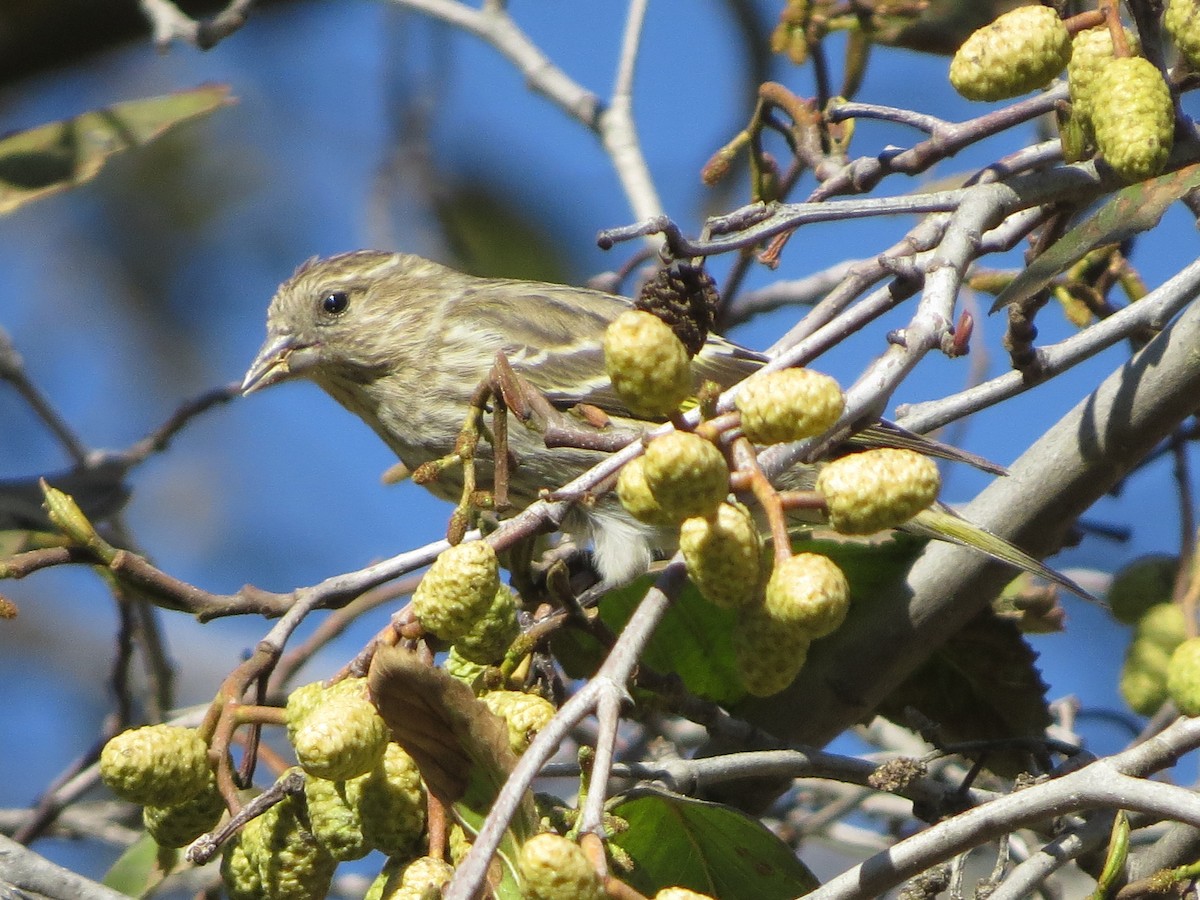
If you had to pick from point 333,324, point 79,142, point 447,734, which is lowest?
point 333,324

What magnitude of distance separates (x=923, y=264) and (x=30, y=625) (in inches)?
270

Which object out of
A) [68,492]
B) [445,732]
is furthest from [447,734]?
[68,492]

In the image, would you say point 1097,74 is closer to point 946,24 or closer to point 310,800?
point 310,800

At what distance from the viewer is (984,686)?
2748 millimetres

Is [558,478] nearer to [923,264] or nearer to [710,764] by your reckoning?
[710,764]

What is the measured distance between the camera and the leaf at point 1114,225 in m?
1.84

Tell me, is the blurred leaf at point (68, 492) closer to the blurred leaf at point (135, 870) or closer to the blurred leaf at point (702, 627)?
the blurred leaf at point (135, 870)

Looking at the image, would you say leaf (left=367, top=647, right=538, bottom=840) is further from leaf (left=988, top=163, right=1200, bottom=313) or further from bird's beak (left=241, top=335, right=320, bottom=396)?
bird's beak (left=241, top=335, right=320, bottom=396)

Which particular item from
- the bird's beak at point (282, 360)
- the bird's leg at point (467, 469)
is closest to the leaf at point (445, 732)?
the bird's leg at point (467, 469)

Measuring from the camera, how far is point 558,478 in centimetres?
371

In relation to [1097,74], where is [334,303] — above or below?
below

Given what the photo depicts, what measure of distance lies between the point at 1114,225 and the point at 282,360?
110 inches

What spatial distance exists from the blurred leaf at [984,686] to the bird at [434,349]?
0.94m

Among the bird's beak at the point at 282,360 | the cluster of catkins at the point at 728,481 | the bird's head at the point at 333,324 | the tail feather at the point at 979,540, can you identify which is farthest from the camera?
the bird's head at the point at 333,324
